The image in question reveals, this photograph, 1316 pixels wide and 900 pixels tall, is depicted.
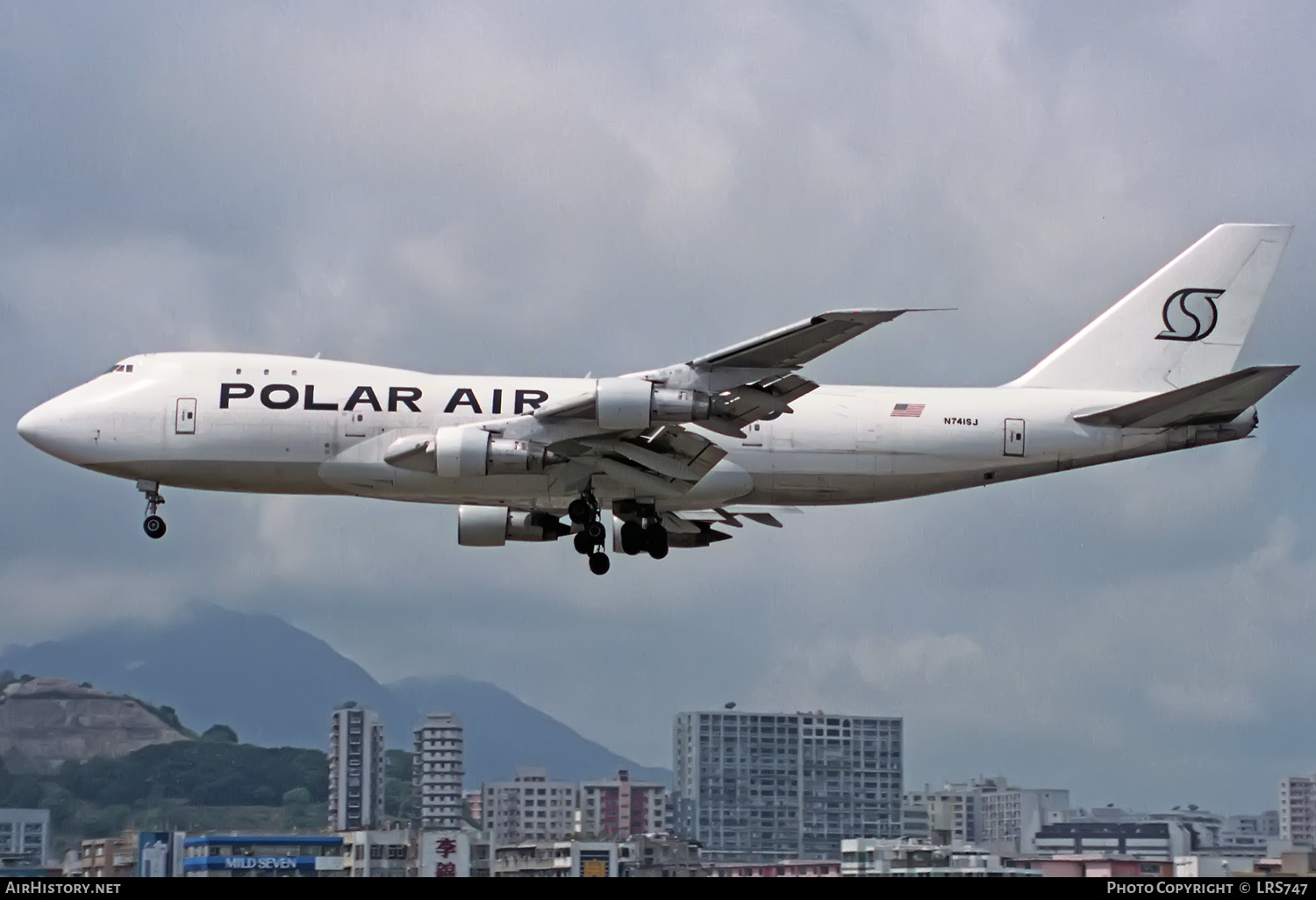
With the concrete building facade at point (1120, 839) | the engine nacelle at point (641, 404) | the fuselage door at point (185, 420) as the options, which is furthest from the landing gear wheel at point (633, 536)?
the concrete building facade at point (1120, 839)

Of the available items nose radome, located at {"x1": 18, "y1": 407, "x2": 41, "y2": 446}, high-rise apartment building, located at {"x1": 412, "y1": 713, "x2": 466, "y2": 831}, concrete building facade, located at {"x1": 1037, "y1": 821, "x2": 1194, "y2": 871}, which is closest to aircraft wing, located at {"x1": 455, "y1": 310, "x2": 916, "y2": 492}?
nose radome, located at {"x1": 18, "y1": 407, "x2": 41, "y2": 446}

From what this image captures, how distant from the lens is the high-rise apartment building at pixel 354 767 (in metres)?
62.4

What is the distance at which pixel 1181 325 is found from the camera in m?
43.8

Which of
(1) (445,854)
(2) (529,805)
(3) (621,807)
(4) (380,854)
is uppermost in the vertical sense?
(2) (529,805)

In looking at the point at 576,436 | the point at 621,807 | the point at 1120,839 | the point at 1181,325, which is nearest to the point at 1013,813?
the point at 1120,839

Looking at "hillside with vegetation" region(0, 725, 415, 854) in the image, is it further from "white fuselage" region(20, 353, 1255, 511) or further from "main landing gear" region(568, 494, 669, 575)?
"main landing gear" region(568, 494, 669, 575)

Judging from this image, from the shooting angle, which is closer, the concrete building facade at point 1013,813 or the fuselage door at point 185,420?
the fuselage door at point 185,420

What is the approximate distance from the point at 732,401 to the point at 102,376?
601 inches

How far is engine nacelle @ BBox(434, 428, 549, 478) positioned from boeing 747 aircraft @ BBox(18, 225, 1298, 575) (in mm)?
42

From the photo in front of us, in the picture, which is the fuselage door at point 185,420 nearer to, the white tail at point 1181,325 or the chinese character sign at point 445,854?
the chinese character sign at point 445,854

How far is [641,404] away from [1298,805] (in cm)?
3131

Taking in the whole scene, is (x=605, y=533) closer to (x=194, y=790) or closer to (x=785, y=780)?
(x=194, y=790)

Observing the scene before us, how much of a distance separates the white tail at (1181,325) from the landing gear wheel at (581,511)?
11267 millimetres
